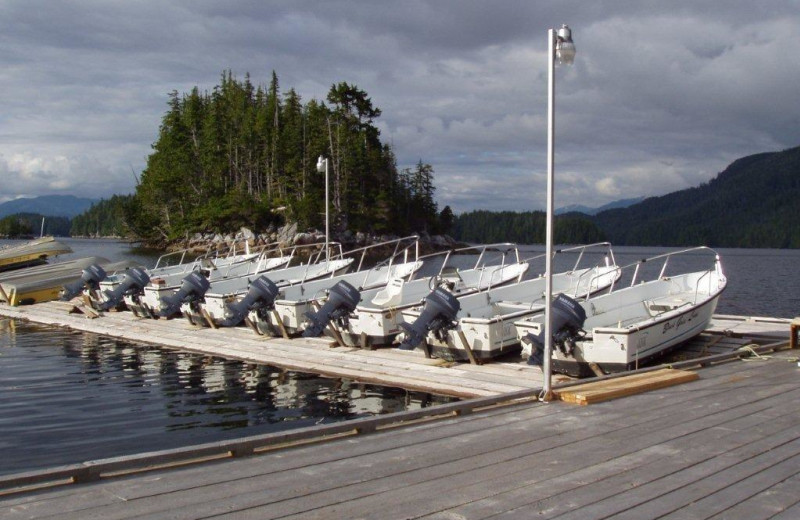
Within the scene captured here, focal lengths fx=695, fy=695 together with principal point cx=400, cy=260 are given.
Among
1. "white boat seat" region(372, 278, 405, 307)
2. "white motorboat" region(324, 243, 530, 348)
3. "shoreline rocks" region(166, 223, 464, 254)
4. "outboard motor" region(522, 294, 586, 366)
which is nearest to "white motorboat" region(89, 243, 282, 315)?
"white boat seat" region(372, 278, 405, 307)

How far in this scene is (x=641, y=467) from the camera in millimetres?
5109

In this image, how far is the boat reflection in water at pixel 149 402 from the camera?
8234mm

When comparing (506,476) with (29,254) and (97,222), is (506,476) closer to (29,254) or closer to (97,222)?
(29,254)

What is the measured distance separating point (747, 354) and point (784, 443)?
5.00 meters

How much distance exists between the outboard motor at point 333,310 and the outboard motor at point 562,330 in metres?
4.03

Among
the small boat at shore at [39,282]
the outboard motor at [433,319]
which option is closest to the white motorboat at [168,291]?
the small boat at shore at [39,282]

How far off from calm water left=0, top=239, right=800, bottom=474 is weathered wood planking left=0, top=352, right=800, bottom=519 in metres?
3.43

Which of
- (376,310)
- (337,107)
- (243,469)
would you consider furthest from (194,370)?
(337,107)

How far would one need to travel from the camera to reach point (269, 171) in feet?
254

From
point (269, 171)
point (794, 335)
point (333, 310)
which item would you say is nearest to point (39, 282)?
point (333, 310)

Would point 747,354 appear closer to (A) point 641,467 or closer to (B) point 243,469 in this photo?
(A) point 641,467

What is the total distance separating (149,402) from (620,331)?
6.90 m

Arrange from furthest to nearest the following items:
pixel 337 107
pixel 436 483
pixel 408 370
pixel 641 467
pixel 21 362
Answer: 1. pixel 337 107
2. pixel 21 362
3. pixel 408 370
4. pixel 641 467
5. pixel 436 483

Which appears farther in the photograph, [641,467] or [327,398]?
[327,398]
